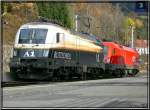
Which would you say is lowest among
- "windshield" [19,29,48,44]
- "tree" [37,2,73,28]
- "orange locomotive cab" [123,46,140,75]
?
"orange locomotive cab" [123,46,140,75]

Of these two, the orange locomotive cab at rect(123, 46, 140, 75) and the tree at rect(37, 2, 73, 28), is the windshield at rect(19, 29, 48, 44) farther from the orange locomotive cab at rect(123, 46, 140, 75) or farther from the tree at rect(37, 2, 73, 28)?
the orange locomotive cab at rect(123, 46, 140, 75)

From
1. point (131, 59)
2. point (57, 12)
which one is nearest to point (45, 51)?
point (57, 12)

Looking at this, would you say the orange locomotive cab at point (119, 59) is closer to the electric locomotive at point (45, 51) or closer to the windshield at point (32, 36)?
the electric locomotive at point (45, 51)

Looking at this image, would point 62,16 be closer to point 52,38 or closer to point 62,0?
point 52,38

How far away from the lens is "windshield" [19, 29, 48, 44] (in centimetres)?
2766

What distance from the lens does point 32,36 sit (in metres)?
27.8

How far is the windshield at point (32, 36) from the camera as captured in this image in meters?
27.7

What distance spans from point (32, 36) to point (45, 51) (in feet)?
3.60

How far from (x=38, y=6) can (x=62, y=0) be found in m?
7.88

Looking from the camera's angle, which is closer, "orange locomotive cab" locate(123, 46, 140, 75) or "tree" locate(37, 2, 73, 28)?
"tree" locate(37, 2, 73, 28)

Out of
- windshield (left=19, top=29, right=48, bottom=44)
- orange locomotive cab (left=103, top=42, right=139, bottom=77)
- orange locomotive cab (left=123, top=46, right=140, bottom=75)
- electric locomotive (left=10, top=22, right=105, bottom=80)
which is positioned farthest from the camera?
orange locomotive cab (left=123, top=46, right=140, bottom=75)

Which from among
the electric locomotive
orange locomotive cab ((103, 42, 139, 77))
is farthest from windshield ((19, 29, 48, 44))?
orange locomotive cab ((103, 42, 139, 77))

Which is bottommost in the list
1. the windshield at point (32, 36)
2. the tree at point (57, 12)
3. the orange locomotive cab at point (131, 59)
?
the orange locomotive cab at point (131, 59)

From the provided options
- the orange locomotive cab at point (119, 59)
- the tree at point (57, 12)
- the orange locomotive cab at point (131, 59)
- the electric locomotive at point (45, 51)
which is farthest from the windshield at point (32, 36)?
the orange locomotive cab at point (131, 59)
